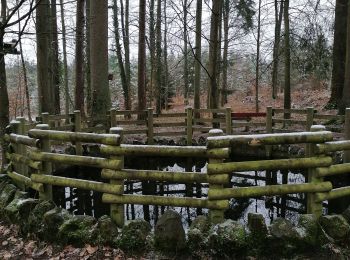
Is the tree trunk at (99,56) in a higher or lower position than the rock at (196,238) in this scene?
higher

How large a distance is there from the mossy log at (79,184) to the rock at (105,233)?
40 centimetres

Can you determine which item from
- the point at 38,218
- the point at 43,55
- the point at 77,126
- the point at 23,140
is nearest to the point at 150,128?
the point at 77,126

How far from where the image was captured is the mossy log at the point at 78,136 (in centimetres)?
Answer: 467

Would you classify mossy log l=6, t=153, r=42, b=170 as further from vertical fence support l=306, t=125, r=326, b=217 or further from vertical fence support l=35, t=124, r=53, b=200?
vertical fence support l=306, t=125, r=326, b=217

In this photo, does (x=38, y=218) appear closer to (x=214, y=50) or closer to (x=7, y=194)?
(x=7, y=194)

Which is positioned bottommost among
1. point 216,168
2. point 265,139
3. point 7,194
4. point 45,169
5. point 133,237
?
point 133,237

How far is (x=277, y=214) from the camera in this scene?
6.36 metres

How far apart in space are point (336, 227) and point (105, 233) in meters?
2.90

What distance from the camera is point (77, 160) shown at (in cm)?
499

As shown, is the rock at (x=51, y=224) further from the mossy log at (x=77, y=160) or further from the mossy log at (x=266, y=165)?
Answer: the mossy log at (x=266, y=165)

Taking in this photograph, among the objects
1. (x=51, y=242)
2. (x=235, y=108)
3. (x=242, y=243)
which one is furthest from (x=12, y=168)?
(x=235, y=108)

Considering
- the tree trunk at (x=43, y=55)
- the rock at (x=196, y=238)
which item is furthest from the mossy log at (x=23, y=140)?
the tree trunk at (x=43, y=55)

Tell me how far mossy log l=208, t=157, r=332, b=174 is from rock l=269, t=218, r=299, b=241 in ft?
2.27

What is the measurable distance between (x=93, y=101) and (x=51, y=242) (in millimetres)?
6568
